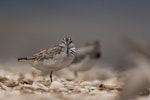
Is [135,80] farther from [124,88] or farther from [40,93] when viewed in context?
[40,93]

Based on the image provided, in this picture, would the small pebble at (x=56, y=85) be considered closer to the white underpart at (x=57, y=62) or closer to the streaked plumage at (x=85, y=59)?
the white underpart at (x=57, y=62)

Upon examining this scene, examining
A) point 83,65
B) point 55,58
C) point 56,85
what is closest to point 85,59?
point 83,65

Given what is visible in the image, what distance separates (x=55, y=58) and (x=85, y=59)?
4.45 m

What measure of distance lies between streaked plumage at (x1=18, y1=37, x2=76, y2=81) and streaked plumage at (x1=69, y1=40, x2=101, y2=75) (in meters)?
3.88

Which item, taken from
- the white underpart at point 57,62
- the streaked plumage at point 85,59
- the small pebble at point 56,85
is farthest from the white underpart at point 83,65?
the small pebble at point 56,85

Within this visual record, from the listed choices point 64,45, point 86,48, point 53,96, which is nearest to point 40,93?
point 53,96

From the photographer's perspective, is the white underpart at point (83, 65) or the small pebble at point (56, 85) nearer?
the small pebble at point (56, 85)

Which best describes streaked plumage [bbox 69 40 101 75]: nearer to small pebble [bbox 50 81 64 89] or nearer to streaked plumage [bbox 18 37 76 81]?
streaked plumage [bbox 18 37 76 81]

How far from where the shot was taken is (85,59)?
1311cm

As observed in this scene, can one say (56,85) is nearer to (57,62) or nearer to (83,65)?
(57,62)

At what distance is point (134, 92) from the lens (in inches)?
189

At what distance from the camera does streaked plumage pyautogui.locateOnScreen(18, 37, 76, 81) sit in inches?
340

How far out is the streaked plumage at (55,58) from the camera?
28.3 feet

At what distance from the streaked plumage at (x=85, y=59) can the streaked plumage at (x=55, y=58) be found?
3878 millimetres
